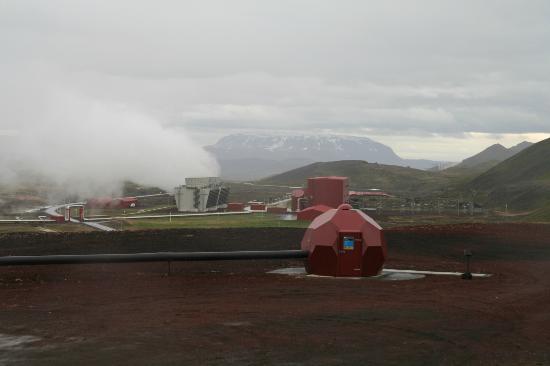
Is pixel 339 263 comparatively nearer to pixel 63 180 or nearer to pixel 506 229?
pixel 506 229

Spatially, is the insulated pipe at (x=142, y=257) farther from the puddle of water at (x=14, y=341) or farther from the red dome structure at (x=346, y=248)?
the puddle of water at (x=14, y=341)

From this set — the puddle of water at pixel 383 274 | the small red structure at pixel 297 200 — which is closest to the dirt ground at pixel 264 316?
the puddle of water at pixel 383 274

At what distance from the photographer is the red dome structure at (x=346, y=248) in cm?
2355

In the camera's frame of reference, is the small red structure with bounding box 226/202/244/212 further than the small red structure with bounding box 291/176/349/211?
Yes

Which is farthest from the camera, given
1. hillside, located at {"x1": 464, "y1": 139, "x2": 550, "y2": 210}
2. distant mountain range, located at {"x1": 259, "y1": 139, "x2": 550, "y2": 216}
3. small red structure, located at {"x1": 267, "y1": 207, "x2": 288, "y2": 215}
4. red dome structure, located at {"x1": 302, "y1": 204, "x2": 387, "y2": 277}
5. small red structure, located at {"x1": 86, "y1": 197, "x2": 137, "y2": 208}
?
small red structure, located at {"x1": 86, "y1": 197, "x2": 137, "y2": 208}

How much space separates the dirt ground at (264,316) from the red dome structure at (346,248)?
1110 millimetres

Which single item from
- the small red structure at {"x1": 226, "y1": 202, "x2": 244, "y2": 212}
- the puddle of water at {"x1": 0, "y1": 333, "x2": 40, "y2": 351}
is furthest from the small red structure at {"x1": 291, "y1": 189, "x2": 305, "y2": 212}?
the puddle of water at {"x1": 0, "y1": 333, "x2": 40, "y2": 351}

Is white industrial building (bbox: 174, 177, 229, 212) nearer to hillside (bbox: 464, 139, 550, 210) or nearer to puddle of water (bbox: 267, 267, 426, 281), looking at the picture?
hillside (bbox: 464, 139, 550, 210)

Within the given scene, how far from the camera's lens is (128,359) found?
11.7 meters

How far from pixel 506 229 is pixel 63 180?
391 ft

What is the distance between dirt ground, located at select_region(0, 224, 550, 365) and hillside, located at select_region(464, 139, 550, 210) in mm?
68848

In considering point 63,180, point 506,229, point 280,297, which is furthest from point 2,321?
point 63,180

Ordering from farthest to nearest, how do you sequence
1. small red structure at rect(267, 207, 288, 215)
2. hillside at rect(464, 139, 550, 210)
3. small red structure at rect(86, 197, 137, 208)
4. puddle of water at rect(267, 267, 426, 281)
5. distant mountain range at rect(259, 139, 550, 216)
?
small red structure at rect(86, 197, 137, 208) < hillside at rect(464, 139, 550, 210) < distant mountain range at rect(259, 139, 550, 216) < small red structure at rect(267, 207, 288, 215) < puddle of water at rect(267, 267, 426, 281)

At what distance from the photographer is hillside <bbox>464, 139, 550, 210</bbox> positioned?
92.9m
